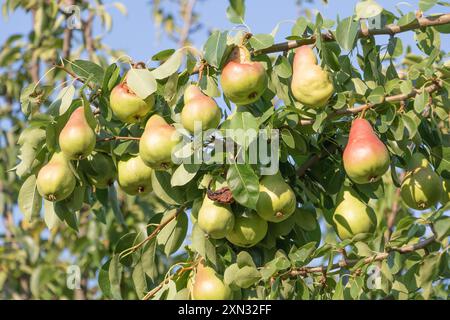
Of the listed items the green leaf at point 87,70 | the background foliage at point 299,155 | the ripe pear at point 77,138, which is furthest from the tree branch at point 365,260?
the green leaf at point 87,70

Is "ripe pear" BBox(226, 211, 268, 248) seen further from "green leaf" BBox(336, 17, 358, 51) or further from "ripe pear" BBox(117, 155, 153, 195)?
"green leaf" BBox(336, 17, 358, 51)

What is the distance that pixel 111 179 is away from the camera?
6.50 feet

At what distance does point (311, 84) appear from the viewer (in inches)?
67.8

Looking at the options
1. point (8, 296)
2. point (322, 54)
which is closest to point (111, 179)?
point (322, 54)

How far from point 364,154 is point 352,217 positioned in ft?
0.72

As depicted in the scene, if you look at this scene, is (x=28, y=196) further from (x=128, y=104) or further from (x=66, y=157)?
(x=128, y=104)

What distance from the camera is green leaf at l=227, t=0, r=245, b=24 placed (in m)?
1.84

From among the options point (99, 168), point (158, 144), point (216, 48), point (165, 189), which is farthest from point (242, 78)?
point (99, 168)

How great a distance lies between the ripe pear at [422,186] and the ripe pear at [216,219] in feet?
1.35

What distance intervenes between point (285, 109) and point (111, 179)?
48 centimetres

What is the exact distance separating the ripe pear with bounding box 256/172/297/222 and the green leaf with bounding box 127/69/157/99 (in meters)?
0.30

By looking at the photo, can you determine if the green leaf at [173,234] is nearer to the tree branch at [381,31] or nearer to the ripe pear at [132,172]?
the ripe pear at [132,172]

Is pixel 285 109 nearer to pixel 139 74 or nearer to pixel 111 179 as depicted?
pixel 139 74

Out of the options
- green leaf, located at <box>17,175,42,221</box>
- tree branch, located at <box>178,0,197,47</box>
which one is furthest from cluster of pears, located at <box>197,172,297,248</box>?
tree branch, located at <box>178,0,197,47</box>
